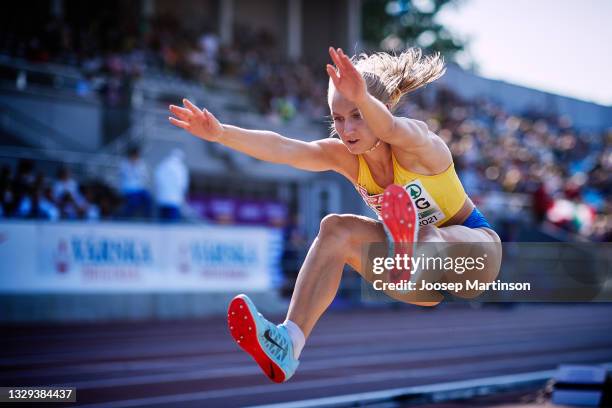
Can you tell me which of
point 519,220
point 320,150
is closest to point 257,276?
point 519,220

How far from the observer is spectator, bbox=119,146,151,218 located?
518 inches

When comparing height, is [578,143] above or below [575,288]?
above

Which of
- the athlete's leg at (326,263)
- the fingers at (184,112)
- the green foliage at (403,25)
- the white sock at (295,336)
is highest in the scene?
the green foliage at (403,25)

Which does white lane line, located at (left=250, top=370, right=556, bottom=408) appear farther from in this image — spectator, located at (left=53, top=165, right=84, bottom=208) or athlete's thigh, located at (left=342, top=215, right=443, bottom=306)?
spectator, located at (left=53, top=165, right=84, bottom=208)

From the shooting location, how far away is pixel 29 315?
11.5 meters

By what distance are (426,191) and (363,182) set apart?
36cm

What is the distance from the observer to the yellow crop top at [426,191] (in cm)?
434

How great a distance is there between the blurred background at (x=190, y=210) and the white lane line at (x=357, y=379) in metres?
0.05

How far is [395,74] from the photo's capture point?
444 centimetres

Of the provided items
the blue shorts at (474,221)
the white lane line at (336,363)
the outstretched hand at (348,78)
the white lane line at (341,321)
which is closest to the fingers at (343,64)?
the outstretched hand at (348,78)

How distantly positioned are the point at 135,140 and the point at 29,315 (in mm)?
4496

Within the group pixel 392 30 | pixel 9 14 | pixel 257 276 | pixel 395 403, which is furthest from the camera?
pixel 392 30

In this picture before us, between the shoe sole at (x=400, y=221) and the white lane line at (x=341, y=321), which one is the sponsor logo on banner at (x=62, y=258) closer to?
the white lane line at (x=341, y=321)

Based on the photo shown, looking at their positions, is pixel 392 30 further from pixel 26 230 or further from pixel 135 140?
pixel 26 230
